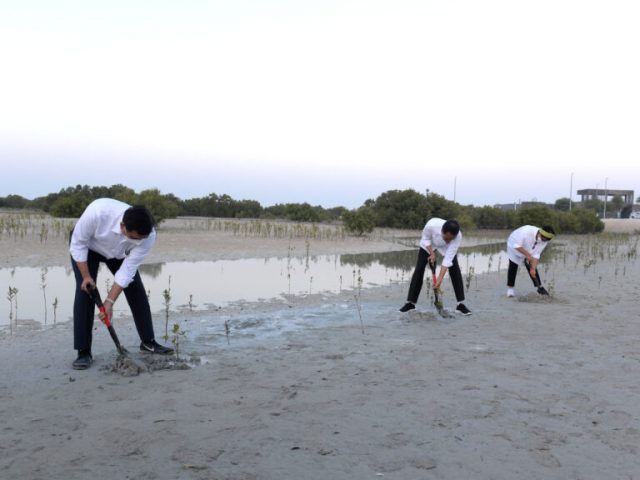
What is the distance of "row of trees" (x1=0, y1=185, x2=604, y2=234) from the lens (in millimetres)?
25594

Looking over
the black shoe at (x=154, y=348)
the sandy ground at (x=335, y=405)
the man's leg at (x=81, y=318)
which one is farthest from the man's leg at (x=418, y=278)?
the man's leg at (x=81, y=318)

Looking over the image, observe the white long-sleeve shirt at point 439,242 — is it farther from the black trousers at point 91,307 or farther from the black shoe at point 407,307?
the black trousers at point 91,307

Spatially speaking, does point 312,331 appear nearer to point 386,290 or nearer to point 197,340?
point 197,340

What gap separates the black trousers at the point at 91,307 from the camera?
4.49 metres

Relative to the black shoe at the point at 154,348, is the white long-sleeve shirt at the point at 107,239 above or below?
above

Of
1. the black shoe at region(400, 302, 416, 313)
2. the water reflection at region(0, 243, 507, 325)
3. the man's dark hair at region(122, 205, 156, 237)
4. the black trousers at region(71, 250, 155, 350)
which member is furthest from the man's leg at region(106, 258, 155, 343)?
the black shoe at region(400, 302, 416, 313)

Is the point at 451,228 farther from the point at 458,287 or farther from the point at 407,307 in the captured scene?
the point at 407,307

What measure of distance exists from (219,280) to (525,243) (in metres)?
5.70

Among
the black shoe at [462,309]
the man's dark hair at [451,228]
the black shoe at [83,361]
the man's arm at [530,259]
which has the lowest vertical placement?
Result: the black shoe at [83,361]

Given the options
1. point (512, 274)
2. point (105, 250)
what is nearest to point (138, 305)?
point (105, 250)

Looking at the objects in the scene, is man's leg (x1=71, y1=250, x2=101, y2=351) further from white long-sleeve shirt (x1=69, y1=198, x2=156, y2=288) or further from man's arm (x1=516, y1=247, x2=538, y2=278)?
man's arm (x1=516, y1=247, x2=538, y2=278)

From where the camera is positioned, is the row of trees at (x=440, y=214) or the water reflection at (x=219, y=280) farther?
the row of trees at (x=440, y=214)

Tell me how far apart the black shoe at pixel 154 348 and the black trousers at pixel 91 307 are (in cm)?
4

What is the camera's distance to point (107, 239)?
4422 mm
